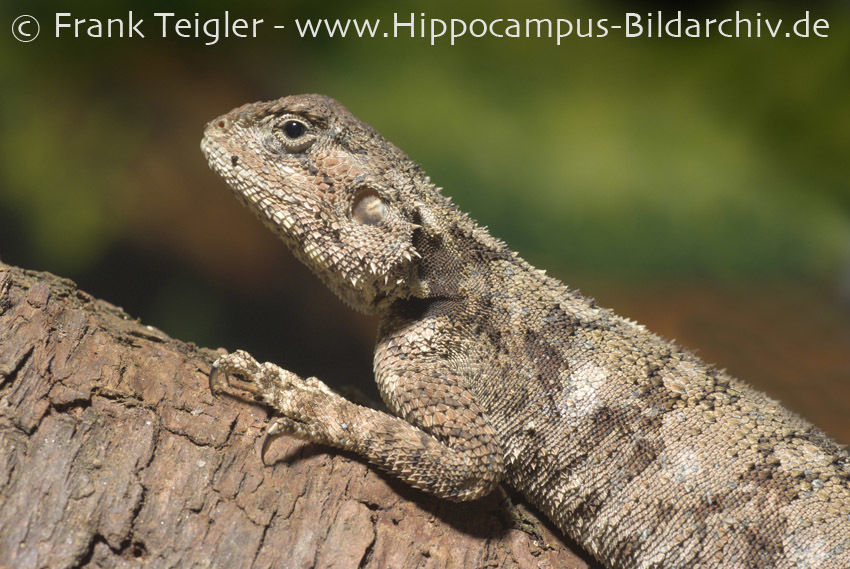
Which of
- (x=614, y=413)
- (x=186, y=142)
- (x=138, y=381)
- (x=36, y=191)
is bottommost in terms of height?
(x=138, y=381)

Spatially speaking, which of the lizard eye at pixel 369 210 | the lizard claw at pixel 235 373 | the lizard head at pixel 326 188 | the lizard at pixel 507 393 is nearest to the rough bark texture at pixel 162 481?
the lizard claw at pixel 235 373

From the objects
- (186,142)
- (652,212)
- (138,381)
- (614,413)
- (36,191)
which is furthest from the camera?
(652,212)

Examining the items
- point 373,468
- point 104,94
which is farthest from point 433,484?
Answer: point 104,94

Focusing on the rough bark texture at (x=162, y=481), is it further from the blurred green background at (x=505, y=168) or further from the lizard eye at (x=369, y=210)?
the blurred green background at (x=505, y=168)

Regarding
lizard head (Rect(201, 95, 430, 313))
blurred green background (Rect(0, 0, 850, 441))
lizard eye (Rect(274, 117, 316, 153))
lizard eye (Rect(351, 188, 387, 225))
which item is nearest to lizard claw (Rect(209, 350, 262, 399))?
lizard head (Rect(201, 95, 430, 313))

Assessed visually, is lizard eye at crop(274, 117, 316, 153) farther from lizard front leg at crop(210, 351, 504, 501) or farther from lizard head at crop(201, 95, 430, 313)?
lizard front leg at crop(210, 351, 504, 501)

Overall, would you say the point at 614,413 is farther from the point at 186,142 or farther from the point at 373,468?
the point at 186,142

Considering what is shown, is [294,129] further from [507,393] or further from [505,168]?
[505,168]
